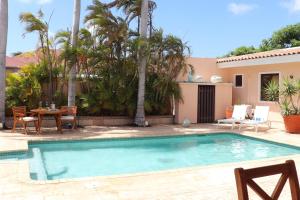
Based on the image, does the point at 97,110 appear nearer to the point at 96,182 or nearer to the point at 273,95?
the point at 273,95

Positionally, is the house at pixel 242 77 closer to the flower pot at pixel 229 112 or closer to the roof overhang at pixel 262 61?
the roof overhang at pixel 262 61

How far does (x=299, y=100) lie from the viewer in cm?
1575

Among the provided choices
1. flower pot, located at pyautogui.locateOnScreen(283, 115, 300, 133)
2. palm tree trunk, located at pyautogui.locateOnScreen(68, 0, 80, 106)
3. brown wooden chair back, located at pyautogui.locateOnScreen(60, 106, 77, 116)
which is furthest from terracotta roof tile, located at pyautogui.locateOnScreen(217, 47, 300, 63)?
brown wooden chair back, located at pyautogui.locateOnScreen(60, 106, 77, 116)

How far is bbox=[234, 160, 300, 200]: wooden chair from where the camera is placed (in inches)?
120

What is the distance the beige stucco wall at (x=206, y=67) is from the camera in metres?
20.2

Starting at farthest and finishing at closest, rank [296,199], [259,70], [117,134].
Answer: [259,70] → [117,134] → [296,199]

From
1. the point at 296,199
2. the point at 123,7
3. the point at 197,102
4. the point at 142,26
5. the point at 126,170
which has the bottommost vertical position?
the point at 126,170

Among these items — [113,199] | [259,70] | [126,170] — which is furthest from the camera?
[259,70]

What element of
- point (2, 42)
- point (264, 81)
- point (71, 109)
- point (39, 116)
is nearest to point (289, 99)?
point (264, 81)

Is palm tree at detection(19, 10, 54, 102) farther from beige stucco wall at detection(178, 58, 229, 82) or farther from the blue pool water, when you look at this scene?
beige stucco wall at detection(178, 58, 229, 82)

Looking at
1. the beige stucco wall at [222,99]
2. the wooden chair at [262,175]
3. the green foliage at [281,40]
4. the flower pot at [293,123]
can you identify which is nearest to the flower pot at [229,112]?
the beige stucco wall at [222,99]

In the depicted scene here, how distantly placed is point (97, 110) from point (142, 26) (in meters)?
4.41

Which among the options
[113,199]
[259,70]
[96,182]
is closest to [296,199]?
[113,199]

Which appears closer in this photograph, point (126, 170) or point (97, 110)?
point (126, 170)
